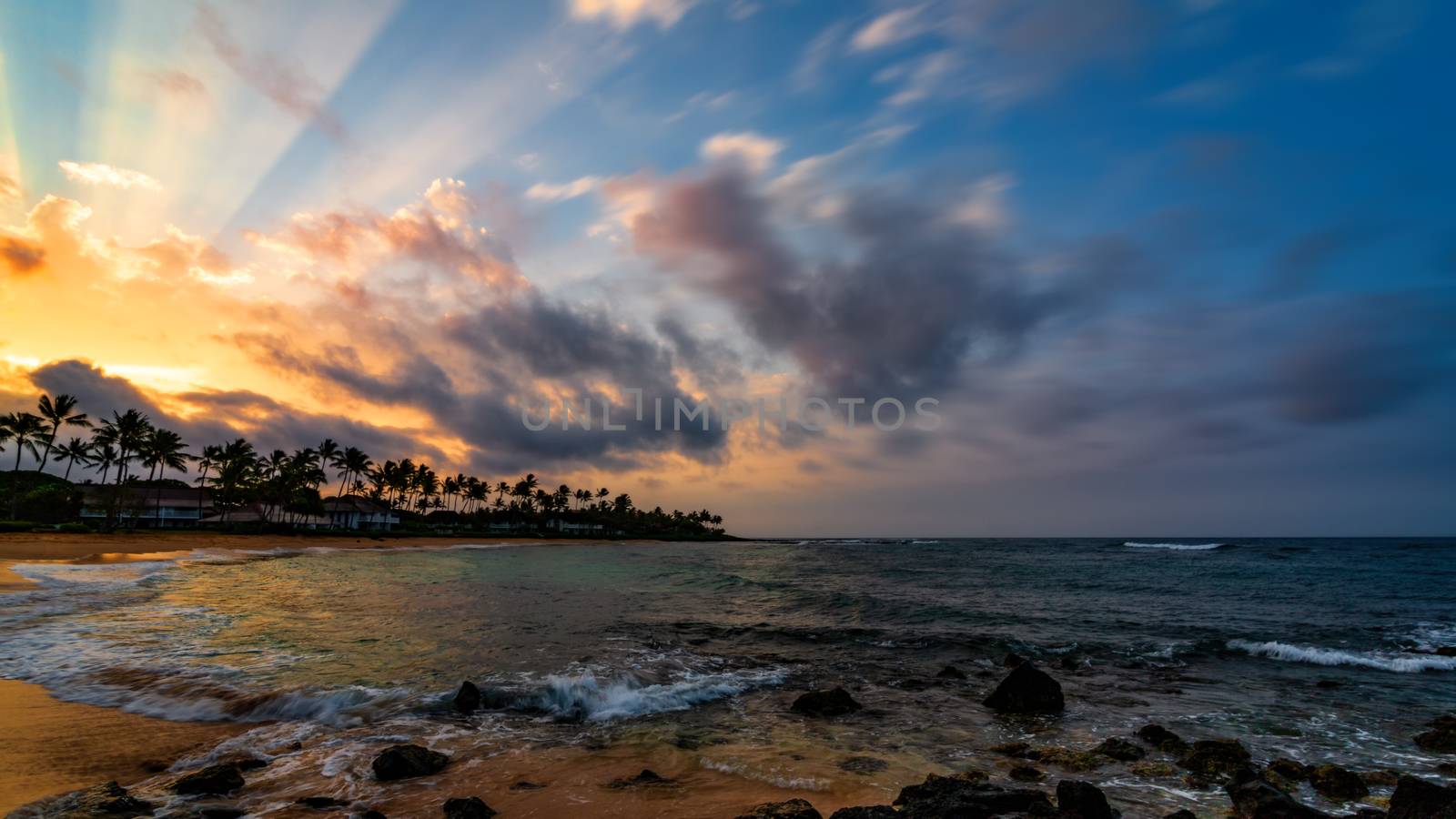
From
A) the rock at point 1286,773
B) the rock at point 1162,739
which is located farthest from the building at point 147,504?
the rock at point 1286,773

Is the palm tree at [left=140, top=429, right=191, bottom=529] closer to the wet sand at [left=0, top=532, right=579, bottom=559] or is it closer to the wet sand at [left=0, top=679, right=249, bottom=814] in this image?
the wet sand at [left=0, top=532, right=579, bottom=559]

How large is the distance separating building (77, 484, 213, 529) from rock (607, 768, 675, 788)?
9990 cm

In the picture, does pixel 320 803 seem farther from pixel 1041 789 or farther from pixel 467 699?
pixel 1041 789

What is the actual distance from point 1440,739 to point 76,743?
72.0 feet

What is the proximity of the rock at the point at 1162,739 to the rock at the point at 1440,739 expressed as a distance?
156 inches

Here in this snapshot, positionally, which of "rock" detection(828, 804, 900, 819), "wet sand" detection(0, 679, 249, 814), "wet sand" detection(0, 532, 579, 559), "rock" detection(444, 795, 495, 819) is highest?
"rock" detection(828, 804, 900, 819)

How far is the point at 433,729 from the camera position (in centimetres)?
1058

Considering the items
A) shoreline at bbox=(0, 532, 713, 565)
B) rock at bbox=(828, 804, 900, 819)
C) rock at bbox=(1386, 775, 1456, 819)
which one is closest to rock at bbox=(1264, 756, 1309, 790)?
rock at bbox=(1386, 775, 1456, 819)

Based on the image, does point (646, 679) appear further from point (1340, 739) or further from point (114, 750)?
point (1340, 739)

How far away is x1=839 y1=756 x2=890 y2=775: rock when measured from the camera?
29.5ft

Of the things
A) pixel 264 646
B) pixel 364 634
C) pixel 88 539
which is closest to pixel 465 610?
pixel 364 634

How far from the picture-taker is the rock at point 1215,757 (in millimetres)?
9156

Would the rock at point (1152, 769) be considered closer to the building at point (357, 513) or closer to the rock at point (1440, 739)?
the rock at point (1440, 739)

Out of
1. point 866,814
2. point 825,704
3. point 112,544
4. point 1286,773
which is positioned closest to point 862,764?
point 866,814
